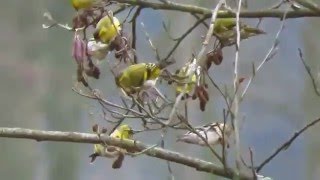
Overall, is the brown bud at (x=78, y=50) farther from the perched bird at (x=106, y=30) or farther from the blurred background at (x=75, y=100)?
the blurred background at (x=75, y=100)

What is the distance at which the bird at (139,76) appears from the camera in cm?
62

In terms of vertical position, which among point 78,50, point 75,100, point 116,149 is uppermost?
point 78,50

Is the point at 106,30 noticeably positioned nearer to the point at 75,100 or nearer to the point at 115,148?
the point at 115,148

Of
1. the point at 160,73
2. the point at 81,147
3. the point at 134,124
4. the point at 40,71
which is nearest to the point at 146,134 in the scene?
the point at 134,124

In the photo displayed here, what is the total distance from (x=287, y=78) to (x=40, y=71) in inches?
18.1

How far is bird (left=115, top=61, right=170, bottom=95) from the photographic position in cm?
62

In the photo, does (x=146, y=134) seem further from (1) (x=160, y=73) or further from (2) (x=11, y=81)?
(1) (x=160, y=73)

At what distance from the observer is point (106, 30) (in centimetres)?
65

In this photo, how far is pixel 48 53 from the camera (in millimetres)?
1329

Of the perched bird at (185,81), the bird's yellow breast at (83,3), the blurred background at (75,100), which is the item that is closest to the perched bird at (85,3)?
the bird's yellow breast at (83,3)

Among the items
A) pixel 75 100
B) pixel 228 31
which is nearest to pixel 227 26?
pixel 228 31

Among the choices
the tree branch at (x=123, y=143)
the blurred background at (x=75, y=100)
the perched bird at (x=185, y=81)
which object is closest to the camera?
the perched bird at (x=185, y=81)

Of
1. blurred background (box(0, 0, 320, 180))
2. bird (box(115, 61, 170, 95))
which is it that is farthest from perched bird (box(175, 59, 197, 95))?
blurred background (box(0, 0, 320, 180))

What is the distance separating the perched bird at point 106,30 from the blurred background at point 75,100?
58cm
